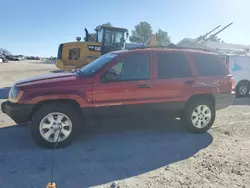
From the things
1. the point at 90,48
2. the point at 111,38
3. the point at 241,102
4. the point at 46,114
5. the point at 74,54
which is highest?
the point at 111,38

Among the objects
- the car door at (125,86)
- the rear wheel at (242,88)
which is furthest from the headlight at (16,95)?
the rear wheel at (242,88)

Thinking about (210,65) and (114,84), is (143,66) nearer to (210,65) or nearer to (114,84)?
(114,84)

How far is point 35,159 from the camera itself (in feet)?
13.5

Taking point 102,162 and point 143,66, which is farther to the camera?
point 143,66

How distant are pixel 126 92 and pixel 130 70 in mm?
494

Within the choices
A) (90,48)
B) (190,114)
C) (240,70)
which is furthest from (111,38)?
(190,114)

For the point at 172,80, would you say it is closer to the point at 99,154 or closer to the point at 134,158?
the point at 134,158

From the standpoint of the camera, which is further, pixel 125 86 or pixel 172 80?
pixel 172 80

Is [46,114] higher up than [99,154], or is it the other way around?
[46,114]

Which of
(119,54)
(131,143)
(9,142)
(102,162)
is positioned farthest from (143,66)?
(9,142)

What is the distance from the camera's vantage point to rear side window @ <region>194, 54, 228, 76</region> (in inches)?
227

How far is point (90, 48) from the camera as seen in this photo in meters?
14.0

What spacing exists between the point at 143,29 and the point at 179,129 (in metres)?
69.7

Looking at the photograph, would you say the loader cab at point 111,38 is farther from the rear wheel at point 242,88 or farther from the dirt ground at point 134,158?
the dirt ground at point 134,158
